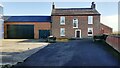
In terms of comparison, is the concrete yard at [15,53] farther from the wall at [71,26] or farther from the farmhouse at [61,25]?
the farmhouse at [61,25]

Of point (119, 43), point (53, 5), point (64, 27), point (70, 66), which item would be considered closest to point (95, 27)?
point (64, 27)

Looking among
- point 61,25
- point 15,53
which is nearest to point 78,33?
point 61,25

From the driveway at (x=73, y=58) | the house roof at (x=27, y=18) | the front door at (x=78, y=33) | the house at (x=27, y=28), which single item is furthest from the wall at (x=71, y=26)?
the driveway at (x=73, y=58)

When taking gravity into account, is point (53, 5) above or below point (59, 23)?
above

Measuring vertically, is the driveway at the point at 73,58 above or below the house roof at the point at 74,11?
below

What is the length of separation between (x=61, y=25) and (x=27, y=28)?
309 inches

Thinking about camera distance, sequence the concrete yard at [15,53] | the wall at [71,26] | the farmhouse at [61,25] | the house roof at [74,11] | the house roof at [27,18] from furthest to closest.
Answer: the house roof at [27,18] → the house roof at [74,11] → the farmhouse at [61,25] → the wall at [71,26] → the concrete yard at [15,53]

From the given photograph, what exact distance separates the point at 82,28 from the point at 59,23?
16.4ft

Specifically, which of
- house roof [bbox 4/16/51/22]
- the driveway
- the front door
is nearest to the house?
house roof [bbox 4/16/51/22]

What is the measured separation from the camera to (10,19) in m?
57.4

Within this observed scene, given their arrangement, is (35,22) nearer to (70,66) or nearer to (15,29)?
(15,29)

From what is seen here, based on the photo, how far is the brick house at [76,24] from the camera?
53.0 m

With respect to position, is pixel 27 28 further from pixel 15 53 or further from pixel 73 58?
pixel 73 58

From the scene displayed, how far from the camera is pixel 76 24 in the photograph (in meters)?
53.2
